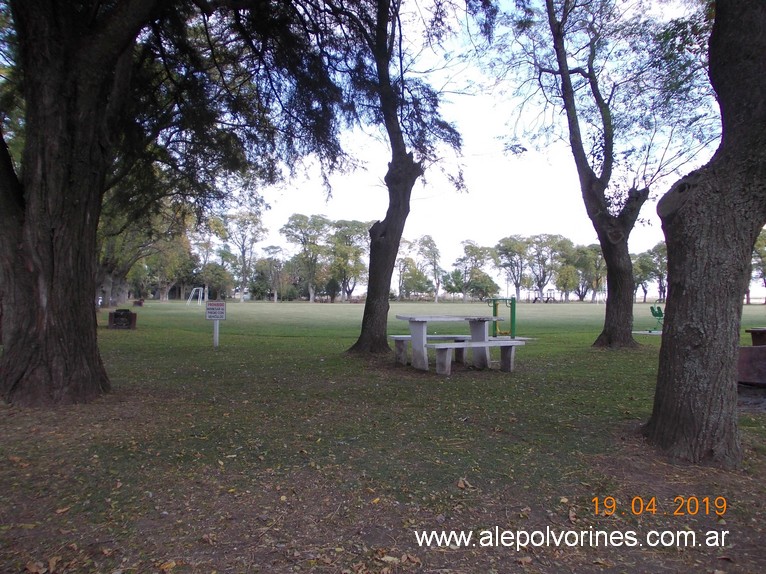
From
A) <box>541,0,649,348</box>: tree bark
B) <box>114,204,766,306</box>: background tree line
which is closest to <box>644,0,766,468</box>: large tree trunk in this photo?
<box>541,0,649,348</box>: tree bark

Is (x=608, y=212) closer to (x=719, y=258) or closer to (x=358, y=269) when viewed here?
(x=719, y=258)

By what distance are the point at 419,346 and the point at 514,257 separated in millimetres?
103541

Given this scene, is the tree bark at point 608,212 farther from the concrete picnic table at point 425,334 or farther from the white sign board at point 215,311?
the white sign board at point 215,311

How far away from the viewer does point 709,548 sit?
2762 millimetres

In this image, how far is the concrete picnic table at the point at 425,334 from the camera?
8.27 m

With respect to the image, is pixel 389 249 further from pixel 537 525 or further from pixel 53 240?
pixel 537 525

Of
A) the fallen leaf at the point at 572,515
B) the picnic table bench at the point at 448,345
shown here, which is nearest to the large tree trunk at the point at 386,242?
the picnic table bench at the point at 448,345

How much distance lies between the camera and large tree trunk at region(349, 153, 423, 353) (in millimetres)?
10453

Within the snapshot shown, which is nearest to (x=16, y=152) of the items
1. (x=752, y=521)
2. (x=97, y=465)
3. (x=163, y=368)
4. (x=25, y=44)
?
(x=163, y=368)

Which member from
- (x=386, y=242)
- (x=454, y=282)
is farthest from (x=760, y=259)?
(x=386, y=242)

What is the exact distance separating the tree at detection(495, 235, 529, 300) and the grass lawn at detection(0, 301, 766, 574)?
104151mm

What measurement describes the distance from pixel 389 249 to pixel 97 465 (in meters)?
7.40

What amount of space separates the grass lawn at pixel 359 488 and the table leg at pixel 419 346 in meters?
2.14

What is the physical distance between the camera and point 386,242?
10484mm
